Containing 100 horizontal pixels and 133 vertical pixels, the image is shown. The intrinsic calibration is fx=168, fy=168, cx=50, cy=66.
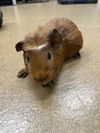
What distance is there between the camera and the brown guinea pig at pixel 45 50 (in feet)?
3.22

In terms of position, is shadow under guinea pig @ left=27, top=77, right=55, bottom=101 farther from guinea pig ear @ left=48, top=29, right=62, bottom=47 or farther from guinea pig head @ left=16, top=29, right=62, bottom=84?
guinea pig ear @ left=48, top=29, right=62, bottom=47

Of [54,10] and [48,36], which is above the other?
[48,36]

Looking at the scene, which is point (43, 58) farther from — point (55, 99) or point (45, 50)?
point (55, 99)

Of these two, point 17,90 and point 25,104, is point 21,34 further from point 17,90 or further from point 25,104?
point 25,104

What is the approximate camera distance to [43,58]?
998mm

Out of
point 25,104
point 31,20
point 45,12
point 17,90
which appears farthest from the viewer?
point 45,12

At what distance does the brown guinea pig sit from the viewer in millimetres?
982

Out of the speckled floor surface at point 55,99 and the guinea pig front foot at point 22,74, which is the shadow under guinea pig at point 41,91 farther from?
the guinea pig front foot at point 22,74

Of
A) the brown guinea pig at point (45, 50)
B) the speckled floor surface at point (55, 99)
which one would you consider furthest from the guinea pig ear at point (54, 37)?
the speckled floor surface at point (55, 99)

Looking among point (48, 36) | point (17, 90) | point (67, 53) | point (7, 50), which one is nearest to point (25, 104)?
point (17, 90)

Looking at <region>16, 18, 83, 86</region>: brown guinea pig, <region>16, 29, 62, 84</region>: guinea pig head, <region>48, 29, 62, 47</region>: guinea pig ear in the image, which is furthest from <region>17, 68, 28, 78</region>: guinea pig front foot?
<region>48, 29, 62, 47</region>: guinea pig ear

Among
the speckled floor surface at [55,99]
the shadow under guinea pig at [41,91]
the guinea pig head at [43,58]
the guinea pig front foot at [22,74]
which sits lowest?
the speckled floor surface at [55,99]

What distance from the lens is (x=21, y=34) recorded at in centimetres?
208

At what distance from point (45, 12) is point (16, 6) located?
951 mm
